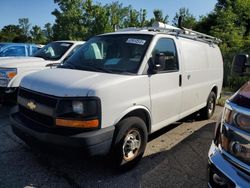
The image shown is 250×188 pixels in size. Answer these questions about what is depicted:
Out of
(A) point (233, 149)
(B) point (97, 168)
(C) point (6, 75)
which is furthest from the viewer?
(C) point (6, 75)

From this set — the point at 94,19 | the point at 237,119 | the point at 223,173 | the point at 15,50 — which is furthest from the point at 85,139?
the point at 94,19

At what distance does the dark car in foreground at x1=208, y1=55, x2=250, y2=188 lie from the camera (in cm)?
225

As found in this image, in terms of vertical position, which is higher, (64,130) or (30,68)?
(30,68)

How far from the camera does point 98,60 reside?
4.41m

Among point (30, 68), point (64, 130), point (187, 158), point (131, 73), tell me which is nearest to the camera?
point (64, 130)

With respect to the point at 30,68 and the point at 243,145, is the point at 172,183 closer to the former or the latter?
the point at 243,145

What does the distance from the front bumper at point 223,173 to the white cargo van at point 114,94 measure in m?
1.35

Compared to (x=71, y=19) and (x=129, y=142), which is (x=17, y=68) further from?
(x=71, y=19)

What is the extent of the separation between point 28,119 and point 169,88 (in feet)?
7.48

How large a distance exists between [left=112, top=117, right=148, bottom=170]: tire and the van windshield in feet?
2.49

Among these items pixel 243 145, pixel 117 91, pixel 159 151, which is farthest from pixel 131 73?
pixel 243 145

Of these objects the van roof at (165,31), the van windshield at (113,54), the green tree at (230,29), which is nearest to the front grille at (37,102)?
the van windshield at (113,54)

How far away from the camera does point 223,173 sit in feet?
7.75

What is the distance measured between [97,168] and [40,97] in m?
1.31
